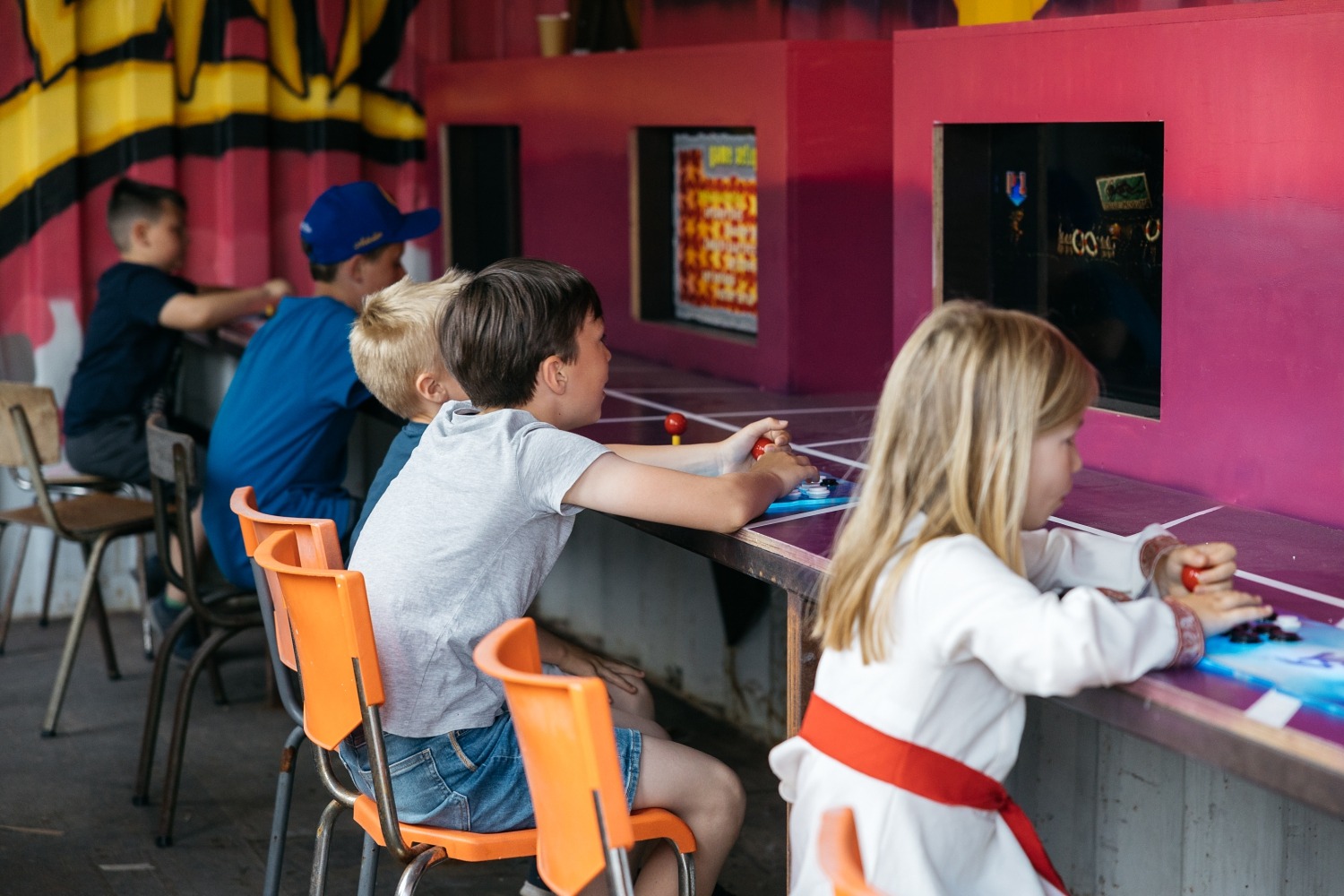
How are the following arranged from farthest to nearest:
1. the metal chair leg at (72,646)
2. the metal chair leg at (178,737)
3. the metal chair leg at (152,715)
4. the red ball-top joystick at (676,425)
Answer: the metal chair leg at (72,646) → the metal chair leg at (152,715) → the metal chair leg at (178,737) → the red ball-top joystick at (676,425)

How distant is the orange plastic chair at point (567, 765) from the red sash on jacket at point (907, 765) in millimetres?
230

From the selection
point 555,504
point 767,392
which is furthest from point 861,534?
point 767,392

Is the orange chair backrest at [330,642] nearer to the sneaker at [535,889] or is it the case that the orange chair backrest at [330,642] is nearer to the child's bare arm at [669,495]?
the child's bare arm at [669,495]

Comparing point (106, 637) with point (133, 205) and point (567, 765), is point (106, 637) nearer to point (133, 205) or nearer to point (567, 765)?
point (133, 205)

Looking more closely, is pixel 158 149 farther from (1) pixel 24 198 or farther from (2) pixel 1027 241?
(2) pixel 1027 241

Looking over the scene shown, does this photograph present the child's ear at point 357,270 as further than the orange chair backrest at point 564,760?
Yes

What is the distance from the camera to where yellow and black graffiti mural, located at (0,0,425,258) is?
4238 millimetres

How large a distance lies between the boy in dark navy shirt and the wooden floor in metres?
0.37

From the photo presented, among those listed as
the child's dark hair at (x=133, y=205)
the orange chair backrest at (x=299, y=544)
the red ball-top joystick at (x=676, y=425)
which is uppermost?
the child's dark hair at (x=133, y=205)

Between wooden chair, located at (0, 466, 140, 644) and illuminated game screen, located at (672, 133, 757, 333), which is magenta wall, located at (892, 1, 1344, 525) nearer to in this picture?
illuminated game screen, located at (672, 133, 757, 333)

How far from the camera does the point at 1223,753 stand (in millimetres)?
1348

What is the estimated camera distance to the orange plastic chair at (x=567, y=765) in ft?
4.32

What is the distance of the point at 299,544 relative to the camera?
83.0 inches

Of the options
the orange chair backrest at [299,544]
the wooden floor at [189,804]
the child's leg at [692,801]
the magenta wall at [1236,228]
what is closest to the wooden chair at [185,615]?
the wooden floor at [189,804]
